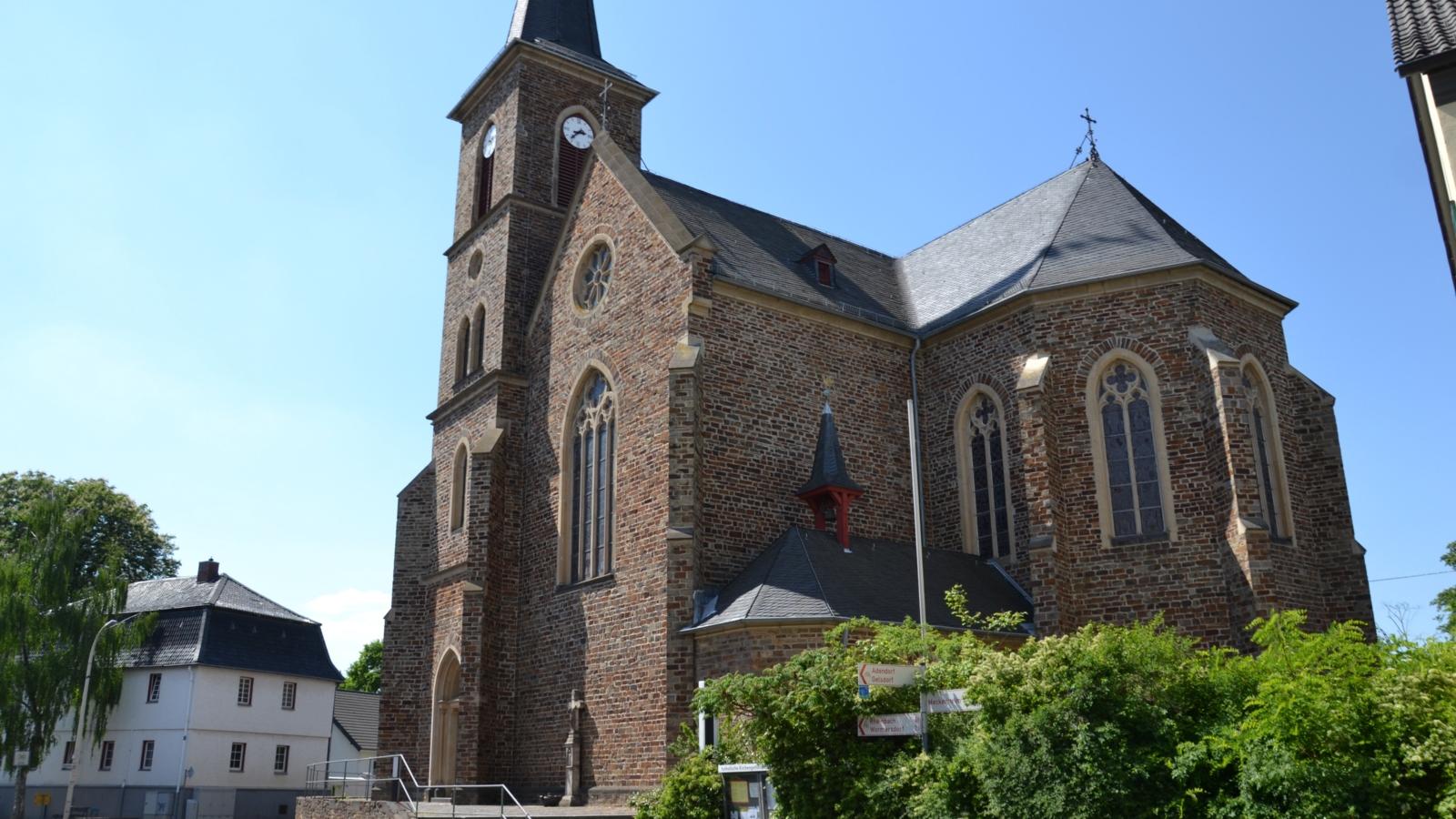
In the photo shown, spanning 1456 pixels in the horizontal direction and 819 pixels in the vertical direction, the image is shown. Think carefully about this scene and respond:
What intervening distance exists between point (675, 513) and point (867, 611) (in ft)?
12.3

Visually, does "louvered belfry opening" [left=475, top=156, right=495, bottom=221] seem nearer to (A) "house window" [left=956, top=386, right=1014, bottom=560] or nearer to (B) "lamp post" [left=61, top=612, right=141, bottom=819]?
(A) "house window" [left=956, top=386, right=1014, bottom=560]

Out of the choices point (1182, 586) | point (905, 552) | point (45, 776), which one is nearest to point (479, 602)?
point (905, 552)

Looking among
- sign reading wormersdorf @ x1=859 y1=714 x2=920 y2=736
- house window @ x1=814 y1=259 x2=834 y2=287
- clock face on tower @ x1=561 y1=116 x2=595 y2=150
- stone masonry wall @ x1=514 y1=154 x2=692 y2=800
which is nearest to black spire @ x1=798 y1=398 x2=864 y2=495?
stone masonry wall @ x1=514 y1=154 x2=692 y2=800

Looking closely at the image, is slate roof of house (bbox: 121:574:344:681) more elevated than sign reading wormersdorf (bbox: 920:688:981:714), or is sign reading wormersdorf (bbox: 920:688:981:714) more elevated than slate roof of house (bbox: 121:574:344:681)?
slate roof of house (bbox: 121:574:344:681)

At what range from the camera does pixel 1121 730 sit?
10.9 metres

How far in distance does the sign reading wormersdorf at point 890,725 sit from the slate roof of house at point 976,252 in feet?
35.2

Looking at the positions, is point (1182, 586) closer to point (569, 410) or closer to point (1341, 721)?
point (1341, 721)

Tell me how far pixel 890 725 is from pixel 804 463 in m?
9.49

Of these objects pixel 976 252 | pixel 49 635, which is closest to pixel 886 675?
pixel 976 252

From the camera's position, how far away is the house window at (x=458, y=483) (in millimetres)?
26359

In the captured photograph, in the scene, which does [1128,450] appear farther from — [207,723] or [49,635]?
[49,635]

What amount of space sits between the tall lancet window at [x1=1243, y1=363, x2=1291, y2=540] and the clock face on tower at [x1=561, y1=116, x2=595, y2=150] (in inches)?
664

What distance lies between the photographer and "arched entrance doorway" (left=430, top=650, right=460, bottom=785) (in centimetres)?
2430

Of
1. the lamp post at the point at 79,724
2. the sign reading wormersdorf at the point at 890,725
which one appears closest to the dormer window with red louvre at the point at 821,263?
the sign reading wormersdorf at the point at 890,725
